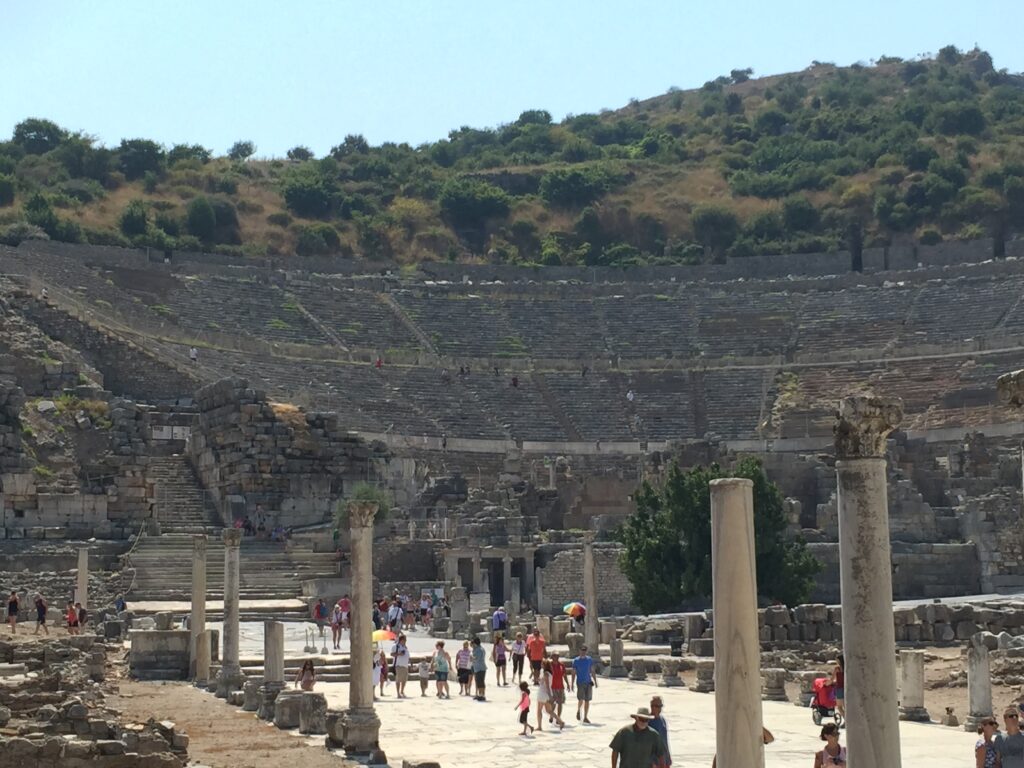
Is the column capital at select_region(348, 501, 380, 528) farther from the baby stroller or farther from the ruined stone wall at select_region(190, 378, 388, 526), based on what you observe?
the ruined stone wall at select_region(190, 378, 388, 526)

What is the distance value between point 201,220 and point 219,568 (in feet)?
172

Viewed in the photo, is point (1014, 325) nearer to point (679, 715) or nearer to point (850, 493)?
point (679, 715)

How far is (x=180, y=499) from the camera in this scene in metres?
43.3

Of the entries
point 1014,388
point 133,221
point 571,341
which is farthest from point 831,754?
point 133,221

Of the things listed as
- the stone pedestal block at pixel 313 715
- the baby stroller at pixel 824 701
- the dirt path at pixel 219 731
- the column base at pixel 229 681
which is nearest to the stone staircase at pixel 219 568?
the dirt path at pixel 219 731

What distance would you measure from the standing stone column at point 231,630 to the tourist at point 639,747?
12.9 metres

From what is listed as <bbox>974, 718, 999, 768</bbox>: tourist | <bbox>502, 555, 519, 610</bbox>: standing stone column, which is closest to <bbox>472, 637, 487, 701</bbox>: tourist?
<bbox>974, 718, 999, 768</bbox>: tourist

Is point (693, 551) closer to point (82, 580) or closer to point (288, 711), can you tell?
point (82, 580)

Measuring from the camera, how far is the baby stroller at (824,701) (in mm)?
20062

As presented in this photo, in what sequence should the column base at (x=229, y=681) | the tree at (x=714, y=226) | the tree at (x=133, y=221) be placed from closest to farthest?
1. the column base at (x=229, y=681)
2. the tree at (x=133, y=221)
3. the tree at (x=714, y=226)

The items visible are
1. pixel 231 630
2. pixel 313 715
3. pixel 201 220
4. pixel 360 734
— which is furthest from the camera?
pixel 201 220

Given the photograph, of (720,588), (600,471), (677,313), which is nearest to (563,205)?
(677,313)

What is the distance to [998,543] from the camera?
4150 centimetres

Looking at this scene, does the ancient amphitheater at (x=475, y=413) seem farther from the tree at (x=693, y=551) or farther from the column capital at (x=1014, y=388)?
the column capital at (x=1014, y=388)
